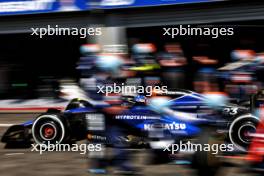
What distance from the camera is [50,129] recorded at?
9.64 m

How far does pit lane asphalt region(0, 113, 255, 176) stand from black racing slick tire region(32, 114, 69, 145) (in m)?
0.35

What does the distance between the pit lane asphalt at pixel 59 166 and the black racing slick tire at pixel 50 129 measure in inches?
13.6

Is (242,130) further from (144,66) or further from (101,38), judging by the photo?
(101,38)

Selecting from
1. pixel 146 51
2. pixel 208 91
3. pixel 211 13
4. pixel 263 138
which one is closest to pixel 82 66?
pixel 208 91

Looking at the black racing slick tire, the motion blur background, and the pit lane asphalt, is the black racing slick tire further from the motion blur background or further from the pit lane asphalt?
the motion blur background

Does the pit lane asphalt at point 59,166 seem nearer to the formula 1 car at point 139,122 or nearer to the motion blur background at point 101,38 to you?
the formula 1 car at point 139,122

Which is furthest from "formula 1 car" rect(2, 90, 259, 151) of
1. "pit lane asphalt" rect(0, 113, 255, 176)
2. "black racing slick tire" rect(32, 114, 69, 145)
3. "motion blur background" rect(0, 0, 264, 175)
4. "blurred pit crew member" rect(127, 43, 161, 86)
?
"motion blur background" rect(0, 0, 264, 175)

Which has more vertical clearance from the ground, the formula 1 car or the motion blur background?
the motion blur background

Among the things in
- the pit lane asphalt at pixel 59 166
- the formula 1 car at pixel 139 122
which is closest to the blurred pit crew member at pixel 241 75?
the formula 1 car at pixel 139 122

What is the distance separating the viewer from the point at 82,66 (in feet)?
23.4

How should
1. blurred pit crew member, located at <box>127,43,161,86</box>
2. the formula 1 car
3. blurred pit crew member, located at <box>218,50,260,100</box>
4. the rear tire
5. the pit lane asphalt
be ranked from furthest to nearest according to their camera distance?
blurred pit crew member, located at <box>127,43,161,86</box> < the rear tire < blurred pit crew member, located at <box>218,50,260,100</box> < the pit lane asphalt < the formula 1 car

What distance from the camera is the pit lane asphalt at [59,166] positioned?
7510 millimetres

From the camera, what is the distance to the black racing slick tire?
9570 millimetres

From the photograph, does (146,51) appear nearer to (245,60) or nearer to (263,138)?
(245,60)
